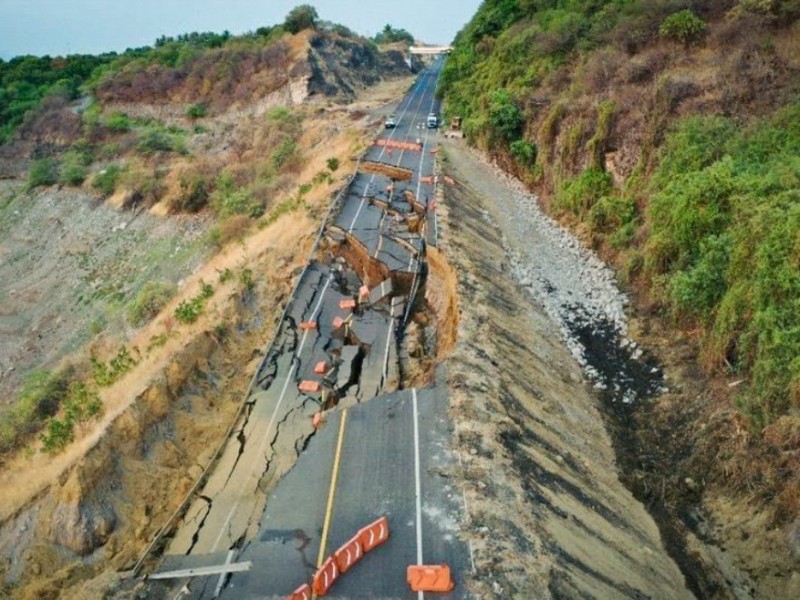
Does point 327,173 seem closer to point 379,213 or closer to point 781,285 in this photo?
point 379,213

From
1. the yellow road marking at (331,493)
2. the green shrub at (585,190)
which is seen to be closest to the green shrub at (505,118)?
the green shrub at (585,190)

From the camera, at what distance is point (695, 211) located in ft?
64.6

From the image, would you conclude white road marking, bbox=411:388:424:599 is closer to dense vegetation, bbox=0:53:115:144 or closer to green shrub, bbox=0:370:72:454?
green shrub, bbox=0:370:72:454

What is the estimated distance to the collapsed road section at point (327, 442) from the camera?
1137 centimetres

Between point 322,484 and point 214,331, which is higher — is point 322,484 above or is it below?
below

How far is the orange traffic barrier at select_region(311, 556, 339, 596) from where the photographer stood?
10305mm

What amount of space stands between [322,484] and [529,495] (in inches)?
177

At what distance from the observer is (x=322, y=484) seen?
43.3 feet

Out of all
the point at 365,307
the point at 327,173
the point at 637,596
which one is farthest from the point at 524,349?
the point at 327,173

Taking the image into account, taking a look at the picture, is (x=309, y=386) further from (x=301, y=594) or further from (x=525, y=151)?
(x=525, y=151)

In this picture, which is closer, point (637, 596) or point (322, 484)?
point (637, 596)

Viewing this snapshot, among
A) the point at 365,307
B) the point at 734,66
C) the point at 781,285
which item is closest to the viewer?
the point at 781,285

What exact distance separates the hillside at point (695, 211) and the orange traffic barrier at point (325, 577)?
26.9 feet

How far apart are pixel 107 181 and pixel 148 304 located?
24.1 m
